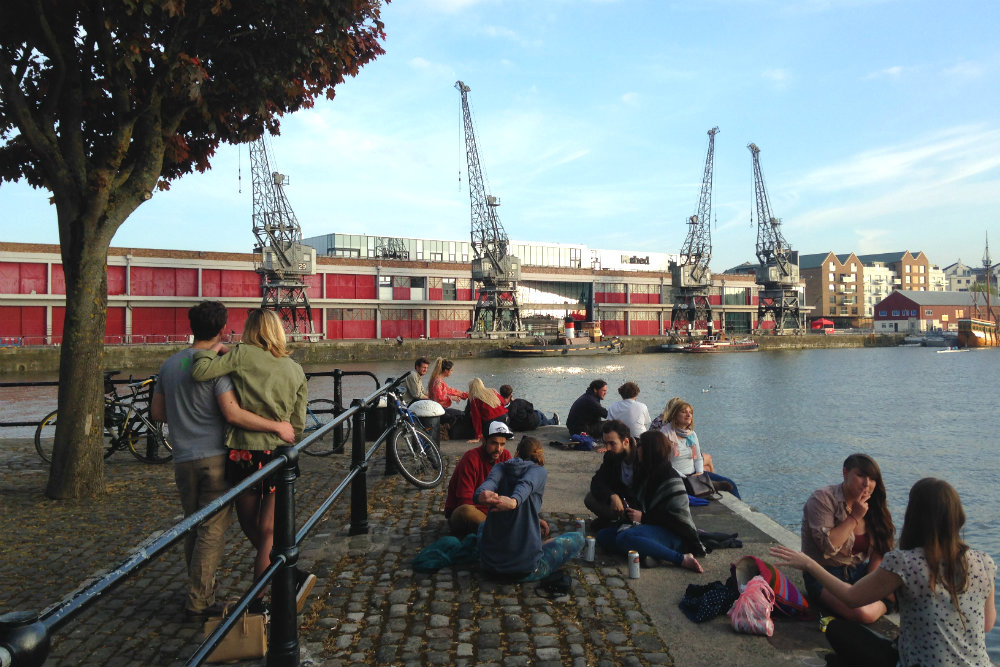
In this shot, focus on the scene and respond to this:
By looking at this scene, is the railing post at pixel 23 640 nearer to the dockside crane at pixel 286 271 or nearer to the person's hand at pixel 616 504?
the person's hand at pixel 616 504

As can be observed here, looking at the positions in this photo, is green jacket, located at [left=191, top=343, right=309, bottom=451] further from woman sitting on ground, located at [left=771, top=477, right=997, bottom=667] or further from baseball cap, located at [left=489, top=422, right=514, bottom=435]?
woman sitting on ground, located at [left=771, top=477, right=997, bottom=667]

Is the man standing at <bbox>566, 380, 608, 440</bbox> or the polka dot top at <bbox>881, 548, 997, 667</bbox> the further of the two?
the man standing at <bbox>566, 380, 608, 440</bbox>

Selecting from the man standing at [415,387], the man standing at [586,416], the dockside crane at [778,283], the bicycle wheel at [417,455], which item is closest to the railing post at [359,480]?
the bicycle wheel at [417,455]

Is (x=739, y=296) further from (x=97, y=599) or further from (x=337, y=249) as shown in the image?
(x=97, y=599)

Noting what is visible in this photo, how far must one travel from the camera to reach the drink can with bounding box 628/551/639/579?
16.7 feet

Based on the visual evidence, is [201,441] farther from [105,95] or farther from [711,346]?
[711,346]

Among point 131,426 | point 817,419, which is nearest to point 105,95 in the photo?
point 131,426

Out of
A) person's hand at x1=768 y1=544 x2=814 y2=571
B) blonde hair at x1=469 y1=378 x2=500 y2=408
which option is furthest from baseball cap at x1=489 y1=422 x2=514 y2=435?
blonde hair at x1=469 y1=378 x2=500 y2=408

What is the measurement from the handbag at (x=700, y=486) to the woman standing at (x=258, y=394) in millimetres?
4772

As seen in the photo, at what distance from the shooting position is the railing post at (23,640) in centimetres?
137

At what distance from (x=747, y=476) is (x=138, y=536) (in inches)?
402

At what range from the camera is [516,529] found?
4.98 m

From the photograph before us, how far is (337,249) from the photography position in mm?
87375

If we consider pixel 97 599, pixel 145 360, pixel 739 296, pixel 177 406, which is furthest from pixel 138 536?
pixel 739 296
